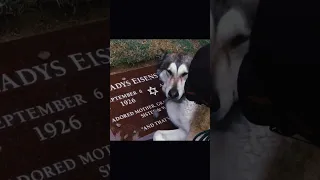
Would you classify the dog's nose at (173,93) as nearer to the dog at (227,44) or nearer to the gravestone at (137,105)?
the gravestone at (137,105)

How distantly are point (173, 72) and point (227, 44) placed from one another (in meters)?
0.57

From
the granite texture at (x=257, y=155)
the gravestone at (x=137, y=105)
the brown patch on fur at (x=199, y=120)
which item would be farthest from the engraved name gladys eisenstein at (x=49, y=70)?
the granite texture at (x=257, y=155)

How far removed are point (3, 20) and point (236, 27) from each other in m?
2.13

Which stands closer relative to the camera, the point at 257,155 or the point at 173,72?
the point at 173,72

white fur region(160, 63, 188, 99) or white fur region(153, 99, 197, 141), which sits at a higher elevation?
white fur region(160, 63, 188, 99)

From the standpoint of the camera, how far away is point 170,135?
499 cm

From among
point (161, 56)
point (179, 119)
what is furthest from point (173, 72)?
point (179, 119)

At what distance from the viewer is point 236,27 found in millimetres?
4988

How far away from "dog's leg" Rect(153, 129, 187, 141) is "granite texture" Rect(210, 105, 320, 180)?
0.29m

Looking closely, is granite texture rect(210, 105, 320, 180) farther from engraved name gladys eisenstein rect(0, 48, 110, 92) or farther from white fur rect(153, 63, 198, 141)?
engraved name gladys eisenstein rect(0, 48, 110, 92)

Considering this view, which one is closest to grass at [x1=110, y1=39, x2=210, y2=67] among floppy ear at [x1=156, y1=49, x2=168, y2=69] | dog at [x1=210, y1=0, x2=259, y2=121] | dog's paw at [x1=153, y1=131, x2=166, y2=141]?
floppy ear at [x1=156, y1=49, x2=168, y2=69]

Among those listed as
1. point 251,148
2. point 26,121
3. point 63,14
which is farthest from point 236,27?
point 26,121

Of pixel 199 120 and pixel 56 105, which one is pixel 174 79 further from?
pixel 56 105

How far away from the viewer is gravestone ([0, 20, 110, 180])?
16.2 ft
